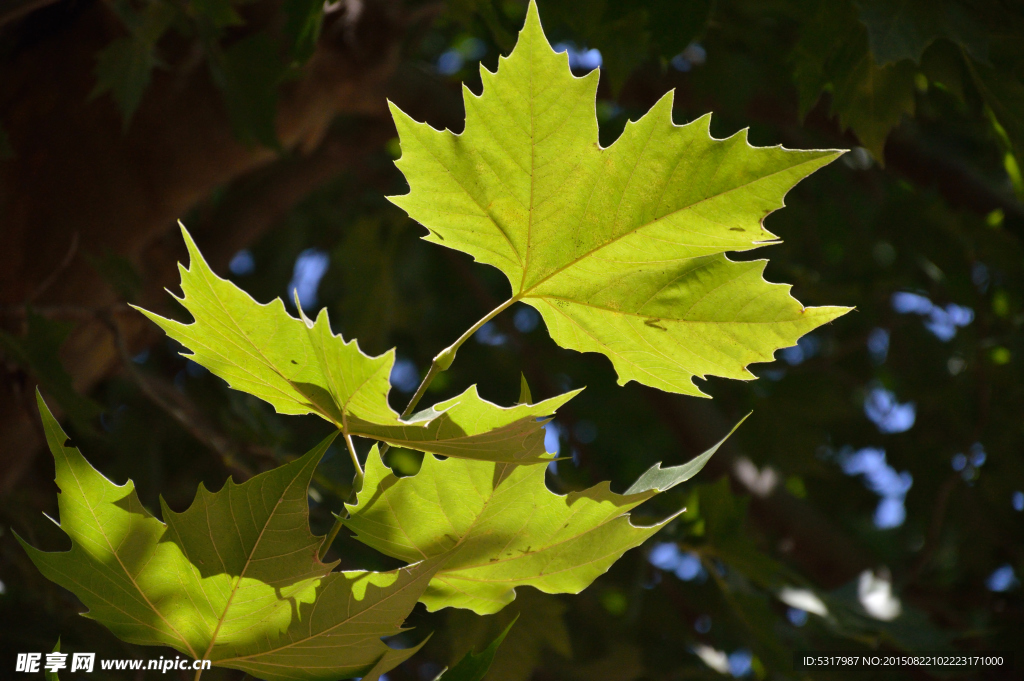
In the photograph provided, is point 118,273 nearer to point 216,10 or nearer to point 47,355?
point 47,355

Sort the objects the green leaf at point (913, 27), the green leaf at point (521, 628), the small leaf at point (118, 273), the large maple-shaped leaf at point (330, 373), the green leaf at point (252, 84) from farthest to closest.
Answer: the green leaf at point (252, 84) → the small leaf at point (118, 273) → the green leaf at point (521, 628) → the green leaf at point (913, 27) → the large maple-shaped leaf at point (330, 373)

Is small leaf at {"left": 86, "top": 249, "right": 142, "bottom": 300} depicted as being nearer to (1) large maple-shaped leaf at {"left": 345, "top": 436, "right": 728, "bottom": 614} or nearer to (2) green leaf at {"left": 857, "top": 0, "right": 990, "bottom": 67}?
(1) large maple-shaped leaf at {"left": 345, "top": 436, "right": 728, "bottom": 614}

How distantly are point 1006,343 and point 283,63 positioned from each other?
184cm

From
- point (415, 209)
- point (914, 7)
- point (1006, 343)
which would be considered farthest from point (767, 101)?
point (415, 209)

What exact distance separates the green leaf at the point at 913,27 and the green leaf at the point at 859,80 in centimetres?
10

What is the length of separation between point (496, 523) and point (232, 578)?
0.65 ft

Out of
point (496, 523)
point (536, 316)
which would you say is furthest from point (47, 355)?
point (536, 316)

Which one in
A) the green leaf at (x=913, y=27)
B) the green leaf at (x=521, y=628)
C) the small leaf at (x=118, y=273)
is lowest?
the green leaf at (x=521, y=628)

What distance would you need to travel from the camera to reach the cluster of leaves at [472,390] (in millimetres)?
525

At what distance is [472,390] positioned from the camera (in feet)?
1.66

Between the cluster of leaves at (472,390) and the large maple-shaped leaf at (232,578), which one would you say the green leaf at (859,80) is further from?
the large maple-shaped leaf at (232,578)

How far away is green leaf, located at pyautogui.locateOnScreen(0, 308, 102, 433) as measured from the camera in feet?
3.22

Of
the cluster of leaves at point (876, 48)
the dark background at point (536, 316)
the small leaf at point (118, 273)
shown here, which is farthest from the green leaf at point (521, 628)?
the cluster of leaves at point (876, 48)

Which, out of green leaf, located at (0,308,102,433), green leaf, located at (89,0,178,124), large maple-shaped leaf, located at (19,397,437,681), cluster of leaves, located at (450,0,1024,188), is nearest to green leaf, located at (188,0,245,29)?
green leaf, located at (89,0,178,124)
